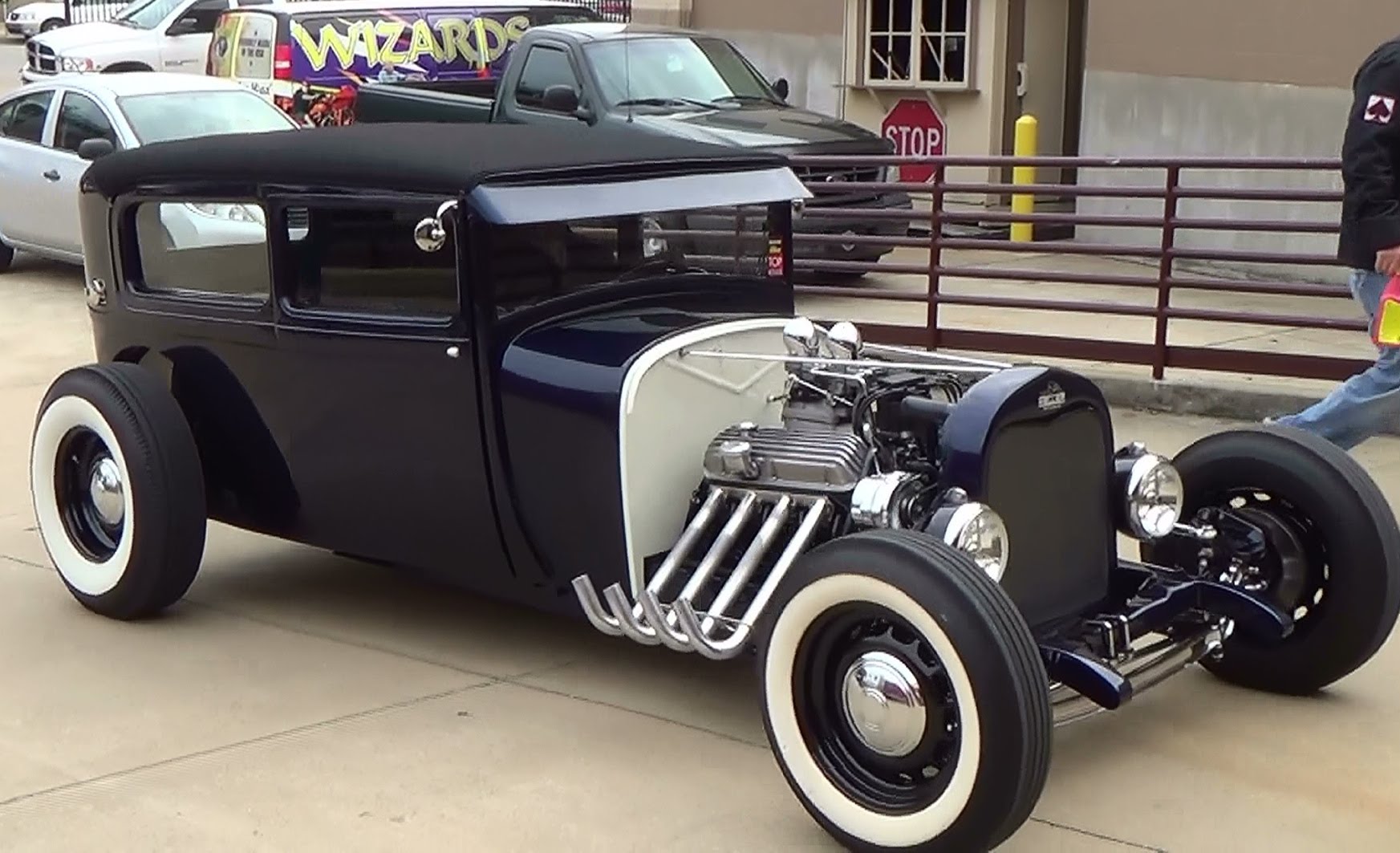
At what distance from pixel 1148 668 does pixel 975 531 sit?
2.12ft

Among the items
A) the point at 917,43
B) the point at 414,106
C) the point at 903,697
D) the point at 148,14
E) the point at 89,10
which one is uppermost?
the point at 89,10

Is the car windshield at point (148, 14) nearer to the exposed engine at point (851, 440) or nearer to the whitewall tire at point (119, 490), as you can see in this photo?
the whitewall tire at point (119, 490)

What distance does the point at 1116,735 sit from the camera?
16.0 ft

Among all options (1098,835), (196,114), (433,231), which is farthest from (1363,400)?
(196,114)

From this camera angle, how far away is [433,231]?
5082mm

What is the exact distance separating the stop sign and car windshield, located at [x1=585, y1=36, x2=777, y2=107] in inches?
86.7

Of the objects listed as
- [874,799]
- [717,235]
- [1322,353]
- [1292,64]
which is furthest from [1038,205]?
[874,799]

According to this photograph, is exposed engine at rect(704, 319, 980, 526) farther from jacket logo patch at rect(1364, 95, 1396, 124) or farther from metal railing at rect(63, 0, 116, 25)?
metal railing at rect(63, 0, 116, 25)

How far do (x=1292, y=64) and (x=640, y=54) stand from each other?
4486mm

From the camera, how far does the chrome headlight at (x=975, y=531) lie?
168 inches

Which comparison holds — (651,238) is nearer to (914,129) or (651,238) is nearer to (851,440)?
(851,440)

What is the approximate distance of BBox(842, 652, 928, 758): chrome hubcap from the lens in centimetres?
400

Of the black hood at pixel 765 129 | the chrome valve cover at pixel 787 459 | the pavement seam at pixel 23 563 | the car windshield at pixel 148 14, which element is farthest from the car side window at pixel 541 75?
the car windshield at pixel 148 14

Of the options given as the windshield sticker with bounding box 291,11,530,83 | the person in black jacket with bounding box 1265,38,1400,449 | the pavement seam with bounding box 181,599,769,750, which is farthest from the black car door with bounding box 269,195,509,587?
the windshield sticker with bounding box 291,11,530,83
